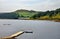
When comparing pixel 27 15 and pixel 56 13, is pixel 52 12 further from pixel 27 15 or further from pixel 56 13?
pixel 27 15

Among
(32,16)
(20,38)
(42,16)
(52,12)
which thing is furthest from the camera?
(32,16)

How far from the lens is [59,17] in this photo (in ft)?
177

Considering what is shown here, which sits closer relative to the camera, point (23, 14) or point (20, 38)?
point (20, 38)

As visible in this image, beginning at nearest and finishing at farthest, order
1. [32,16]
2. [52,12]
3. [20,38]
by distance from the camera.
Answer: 1. [20,38]
2. [52,12]
3. [32,16]

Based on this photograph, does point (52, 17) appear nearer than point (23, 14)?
Yes

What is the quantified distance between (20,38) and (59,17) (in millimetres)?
42439

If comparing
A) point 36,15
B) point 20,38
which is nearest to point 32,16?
point 36,15

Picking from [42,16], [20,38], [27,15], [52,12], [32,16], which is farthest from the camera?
[27,15]

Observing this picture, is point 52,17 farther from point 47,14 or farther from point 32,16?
point 32,16

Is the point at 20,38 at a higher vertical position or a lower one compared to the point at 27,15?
higher

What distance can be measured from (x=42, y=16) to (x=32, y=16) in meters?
5.94

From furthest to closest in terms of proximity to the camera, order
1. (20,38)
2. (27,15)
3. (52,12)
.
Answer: (27,15) → (52,12) → (20,38)

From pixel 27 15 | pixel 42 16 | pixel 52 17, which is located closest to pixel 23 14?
pixel 27 15

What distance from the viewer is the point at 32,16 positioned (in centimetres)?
6191
